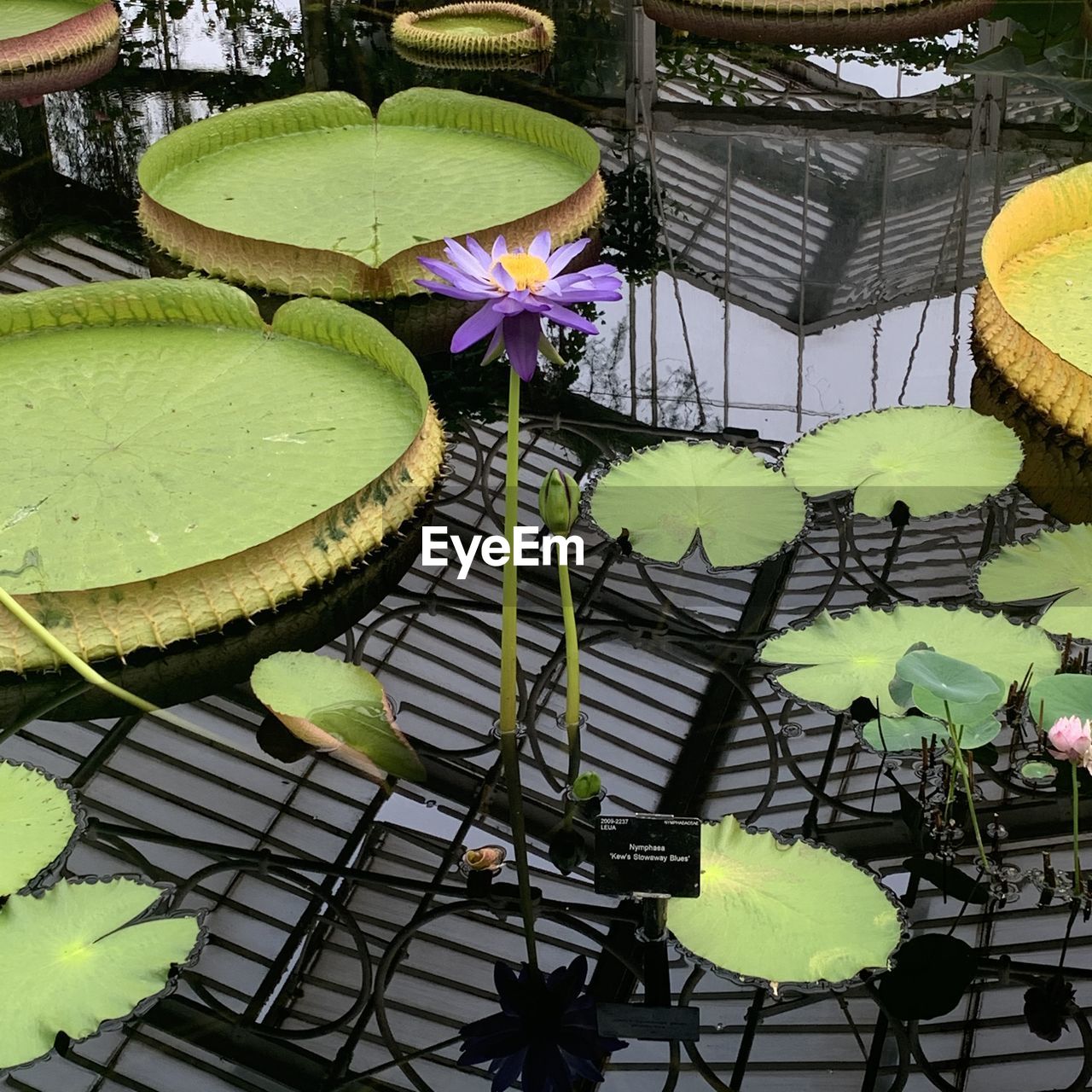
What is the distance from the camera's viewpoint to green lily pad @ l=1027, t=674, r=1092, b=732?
158 centimetres

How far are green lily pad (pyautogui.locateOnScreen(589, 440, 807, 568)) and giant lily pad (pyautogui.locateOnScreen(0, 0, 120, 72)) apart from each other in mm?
3118

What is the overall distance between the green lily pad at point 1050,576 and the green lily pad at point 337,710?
87cm

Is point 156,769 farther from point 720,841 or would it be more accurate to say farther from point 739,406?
point 739,406

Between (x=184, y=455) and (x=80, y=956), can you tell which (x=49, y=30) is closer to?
(x=184, y=455)

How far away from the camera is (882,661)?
5.78 feet

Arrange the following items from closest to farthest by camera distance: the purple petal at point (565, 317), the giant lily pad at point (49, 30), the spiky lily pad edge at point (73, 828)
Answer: the purple petal at point (565, 317) → the spiky lily pad edge at point (73, 828) → the giant lily pad at point (49, 30)

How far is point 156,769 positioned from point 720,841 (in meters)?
0.75

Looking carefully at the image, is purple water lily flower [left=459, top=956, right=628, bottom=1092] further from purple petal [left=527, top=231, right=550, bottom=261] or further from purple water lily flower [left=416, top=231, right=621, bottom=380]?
purple petal [left=527, top=231, right=550, bottom=261]

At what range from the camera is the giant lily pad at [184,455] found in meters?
1.89

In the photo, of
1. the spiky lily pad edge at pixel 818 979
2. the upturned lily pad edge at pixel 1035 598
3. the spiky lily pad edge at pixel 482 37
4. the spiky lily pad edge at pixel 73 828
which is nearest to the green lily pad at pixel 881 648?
the upturned lily pad edge at pixel 1035 598

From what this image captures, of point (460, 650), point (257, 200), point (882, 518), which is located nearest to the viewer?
point (460, 650)

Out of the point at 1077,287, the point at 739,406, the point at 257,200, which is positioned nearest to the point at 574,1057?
the point at 739,406

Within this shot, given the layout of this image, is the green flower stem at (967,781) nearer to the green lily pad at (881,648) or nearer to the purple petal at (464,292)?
the green lily pad at (881,648)

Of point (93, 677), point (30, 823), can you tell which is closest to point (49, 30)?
point (93, 677)
